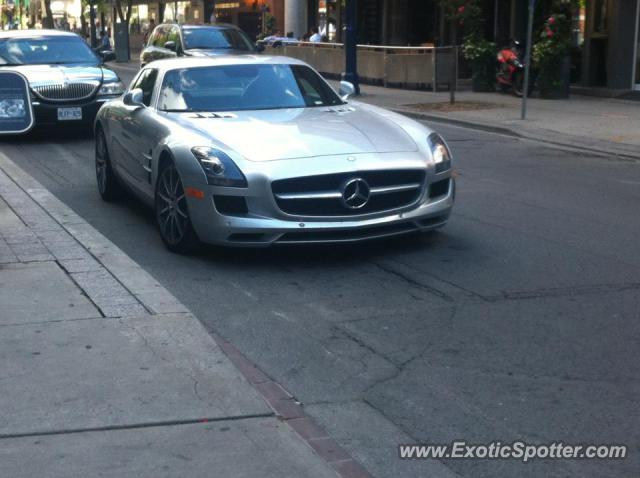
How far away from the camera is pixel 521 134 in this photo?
16984 millimetres

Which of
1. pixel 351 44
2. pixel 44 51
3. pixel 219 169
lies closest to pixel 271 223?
pixel 219 169

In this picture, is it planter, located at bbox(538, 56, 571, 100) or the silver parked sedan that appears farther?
planter, located at bbox(538, 56, 571, 100)

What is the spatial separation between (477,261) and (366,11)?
101 ft

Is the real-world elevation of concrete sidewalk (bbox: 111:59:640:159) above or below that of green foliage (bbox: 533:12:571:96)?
below

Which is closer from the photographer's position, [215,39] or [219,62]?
[219,62]

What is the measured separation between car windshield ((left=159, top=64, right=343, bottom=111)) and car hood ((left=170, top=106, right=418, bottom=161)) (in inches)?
9.7

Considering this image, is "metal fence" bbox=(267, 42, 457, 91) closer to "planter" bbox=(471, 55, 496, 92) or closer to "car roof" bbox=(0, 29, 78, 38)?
"planter" bbox=(471, 55, 496, 92)

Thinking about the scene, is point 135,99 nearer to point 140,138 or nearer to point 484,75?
point 140,138

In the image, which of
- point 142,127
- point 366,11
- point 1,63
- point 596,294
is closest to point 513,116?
point 1,63

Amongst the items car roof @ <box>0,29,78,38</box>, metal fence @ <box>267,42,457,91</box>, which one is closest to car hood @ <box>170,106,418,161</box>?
car roof @ <box>0,29,78,38</box>

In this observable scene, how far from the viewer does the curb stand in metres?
14.8

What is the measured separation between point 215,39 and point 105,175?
12.6m

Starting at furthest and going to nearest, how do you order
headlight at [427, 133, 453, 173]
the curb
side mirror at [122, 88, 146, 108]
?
the curb, side mirror at [122, 88, 146, 108], headlight at [427, 133, 453, 173]

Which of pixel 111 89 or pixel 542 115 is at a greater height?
pixel 111 89
